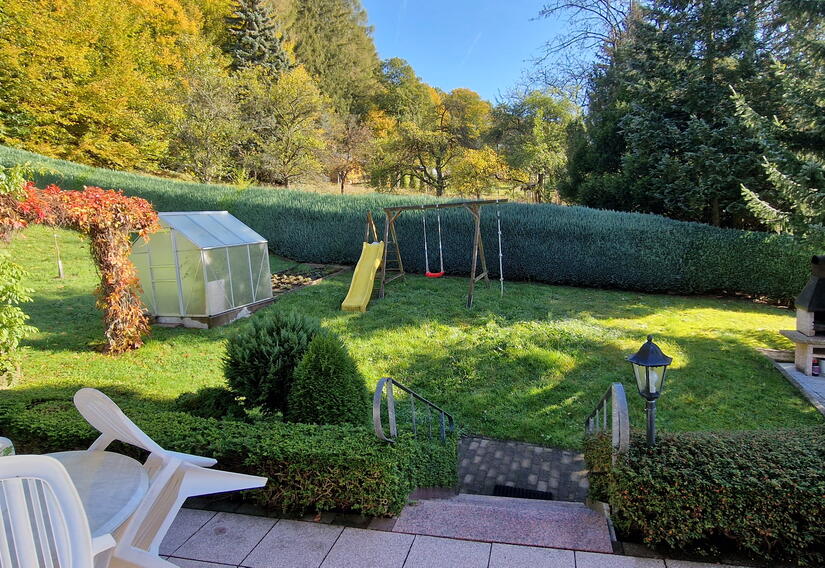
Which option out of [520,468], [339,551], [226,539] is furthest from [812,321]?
[226,539]

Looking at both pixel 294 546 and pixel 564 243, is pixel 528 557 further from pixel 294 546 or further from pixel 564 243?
pixel 564 243

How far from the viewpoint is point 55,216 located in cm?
618

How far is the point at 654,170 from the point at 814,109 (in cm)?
431

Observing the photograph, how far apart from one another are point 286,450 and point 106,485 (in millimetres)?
1047

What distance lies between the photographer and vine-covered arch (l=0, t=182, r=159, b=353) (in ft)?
20.8

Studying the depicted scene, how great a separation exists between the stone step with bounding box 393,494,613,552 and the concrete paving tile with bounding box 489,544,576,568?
0.05 m

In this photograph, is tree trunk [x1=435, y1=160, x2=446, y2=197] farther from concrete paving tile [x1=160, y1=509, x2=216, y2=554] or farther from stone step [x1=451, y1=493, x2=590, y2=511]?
concrete paving tile [x1=160, y1=509, x2=216, y2=554]

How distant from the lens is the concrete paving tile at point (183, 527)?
2.65 m

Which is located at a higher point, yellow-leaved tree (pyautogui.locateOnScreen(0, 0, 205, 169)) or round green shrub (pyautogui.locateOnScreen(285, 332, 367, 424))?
yellow-leaved tree (pyautogui.locateOnScreen(0, 0, 205, 169))

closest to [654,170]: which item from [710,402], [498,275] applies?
[498,275]

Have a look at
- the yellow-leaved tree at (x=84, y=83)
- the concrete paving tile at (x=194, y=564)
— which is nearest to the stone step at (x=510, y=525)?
the concrete paving tile at (x=194, y=564)

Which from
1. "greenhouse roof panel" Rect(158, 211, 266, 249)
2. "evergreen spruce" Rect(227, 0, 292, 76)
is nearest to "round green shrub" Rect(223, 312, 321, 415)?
"greenhouse roof panel" Rect(158, 211, 266, 249)

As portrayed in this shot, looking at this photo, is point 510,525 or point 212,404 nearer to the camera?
point 510,525

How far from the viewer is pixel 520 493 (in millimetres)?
4609
